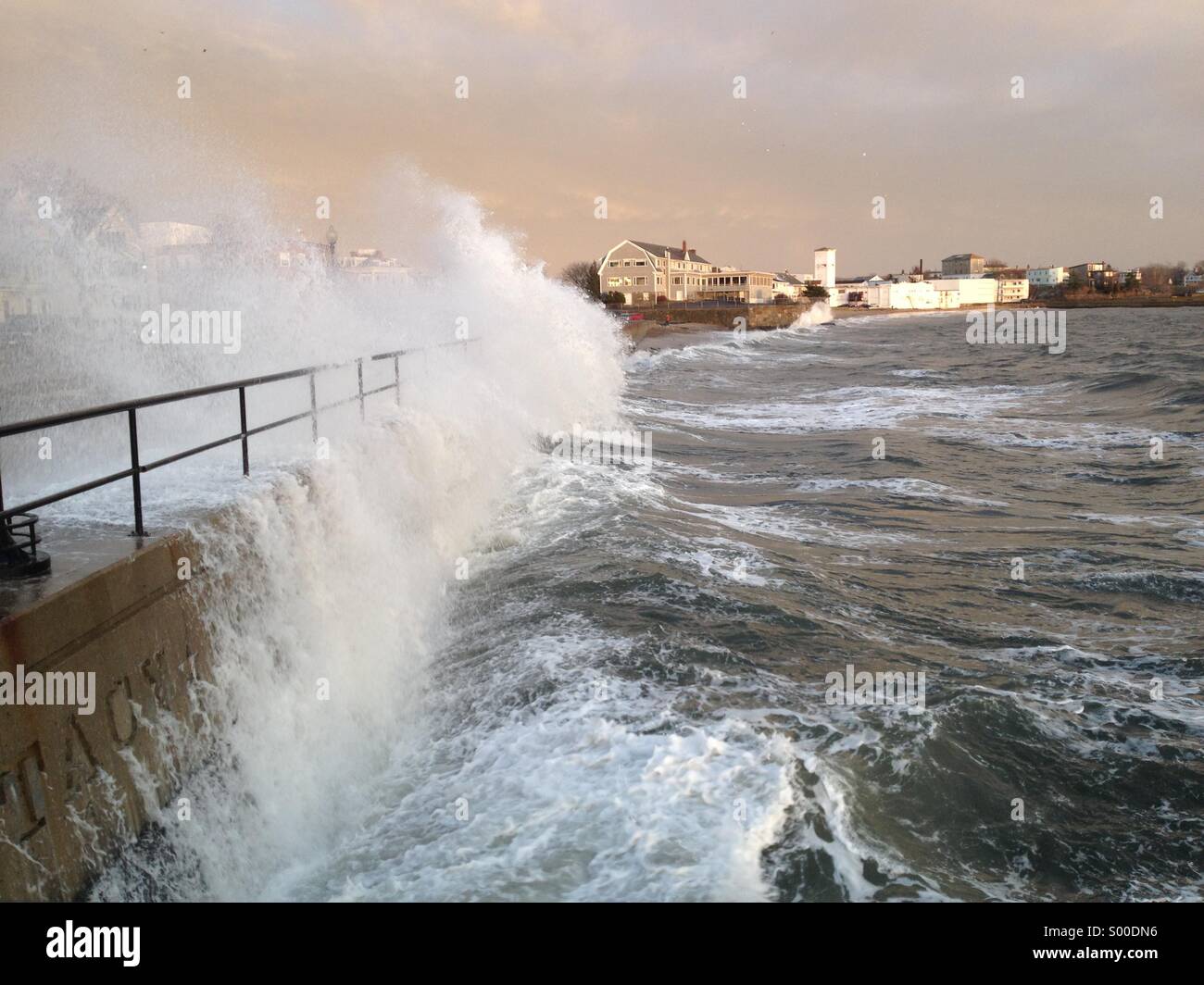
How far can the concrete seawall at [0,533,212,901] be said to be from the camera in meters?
2.97

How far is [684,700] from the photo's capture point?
17.1ft

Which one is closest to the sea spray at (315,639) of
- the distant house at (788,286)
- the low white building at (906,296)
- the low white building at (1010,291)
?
the distant house at (788,286)

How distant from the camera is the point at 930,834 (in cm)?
409

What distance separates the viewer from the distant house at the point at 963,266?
186 metres

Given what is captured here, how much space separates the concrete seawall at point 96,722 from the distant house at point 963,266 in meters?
196

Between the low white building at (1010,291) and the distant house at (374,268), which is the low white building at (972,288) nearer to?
the low white building at (1010,291)

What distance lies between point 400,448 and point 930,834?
20.8ft

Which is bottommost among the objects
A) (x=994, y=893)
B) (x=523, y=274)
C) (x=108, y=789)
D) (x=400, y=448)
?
(x=994, y=893)

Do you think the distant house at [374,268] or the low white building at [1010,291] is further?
the low white building at [1010,291]

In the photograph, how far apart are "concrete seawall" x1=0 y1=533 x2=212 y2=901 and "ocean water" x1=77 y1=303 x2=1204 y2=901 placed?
217 millimetres

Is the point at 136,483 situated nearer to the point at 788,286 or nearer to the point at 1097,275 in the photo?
the point at 788,286

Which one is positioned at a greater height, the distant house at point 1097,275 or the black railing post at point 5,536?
the distant house at point 1097,275
